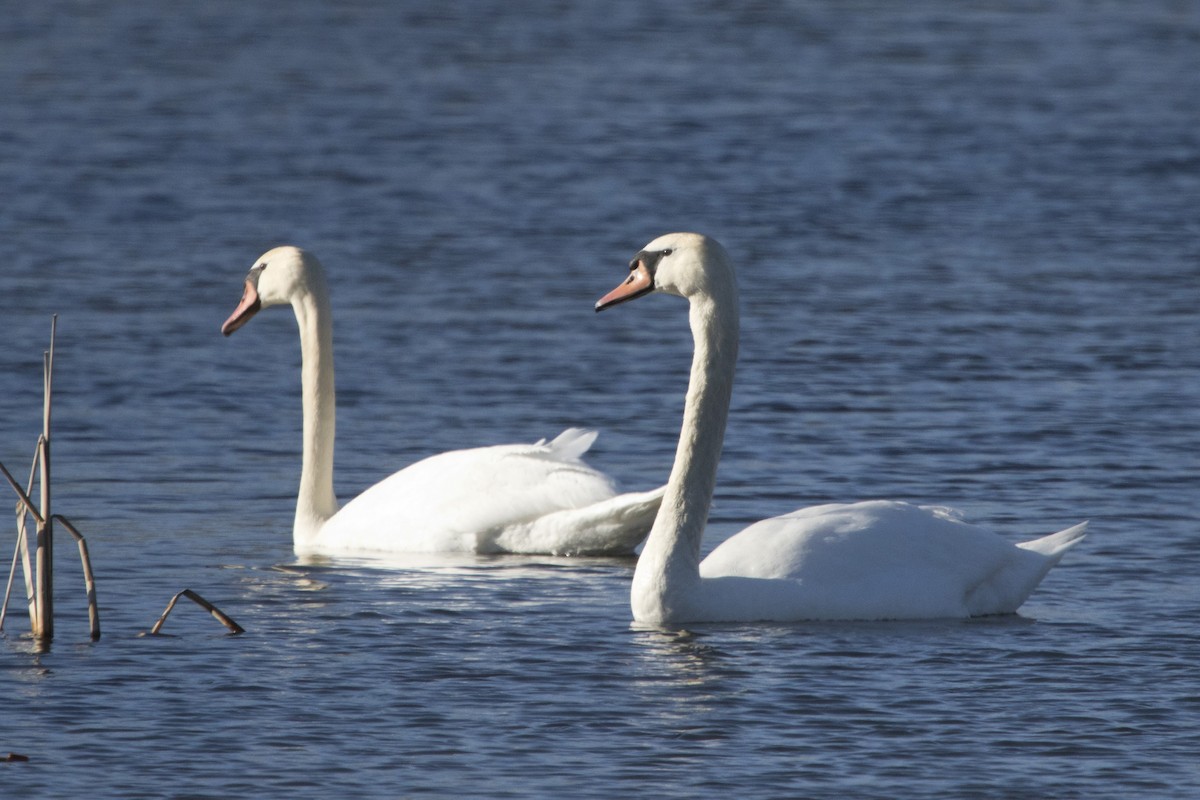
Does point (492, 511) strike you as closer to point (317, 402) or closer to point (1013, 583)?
point (317, 402)

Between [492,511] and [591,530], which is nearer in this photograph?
[591,530]

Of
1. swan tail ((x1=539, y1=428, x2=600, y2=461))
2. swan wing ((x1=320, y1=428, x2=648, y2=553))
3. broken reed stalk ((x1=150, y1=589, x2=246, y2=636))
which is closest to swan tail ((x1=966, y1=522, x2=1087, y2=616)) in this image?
swan wing ((x1=320, y1=428, x2=648, y2=553))

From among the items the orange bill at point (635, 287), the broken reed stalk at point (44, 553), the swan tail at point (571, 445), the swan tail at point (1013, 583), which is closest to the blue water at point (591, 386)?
the swan tail at point (1013, 583)

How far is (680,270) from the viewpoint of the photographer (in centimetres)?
936

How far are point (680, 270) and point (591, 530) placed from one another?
154 cm

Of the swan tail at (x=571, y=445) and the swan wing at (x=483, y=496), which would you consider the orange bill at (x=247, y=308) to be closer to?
the swan wing at (x=483, y=496)

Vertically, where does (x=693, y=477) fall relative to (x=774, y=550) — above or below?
above

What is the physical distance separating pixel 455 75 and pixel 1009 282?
46.2 feet

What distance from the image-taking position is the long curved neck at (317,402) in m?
11.2

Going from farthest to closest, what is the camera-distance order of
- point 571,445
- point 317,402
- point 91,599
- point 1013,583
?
point 317,402 < point 571,445 < point 1013,583 < point 91,599

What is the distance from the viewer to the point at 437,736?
765 centimetres

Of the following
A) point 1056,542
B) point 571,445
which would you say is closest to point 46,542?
point 571,445

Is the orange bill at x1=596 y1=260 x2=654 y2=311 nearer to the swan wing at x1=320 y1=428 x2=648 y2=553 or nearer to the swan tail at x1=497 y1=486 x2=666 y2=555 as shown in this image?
the swan tail at x1=497 y1=486 x2=666 y2=555

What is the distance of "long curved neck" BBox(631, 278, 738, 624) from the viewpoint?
909 cm
